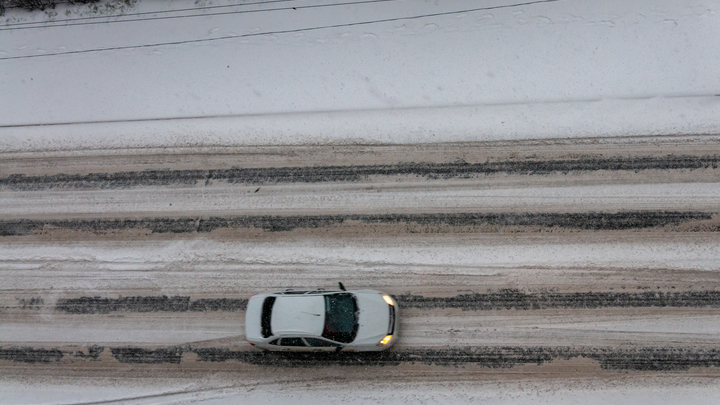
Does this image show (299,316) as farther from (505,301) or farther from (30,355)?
(30,355)

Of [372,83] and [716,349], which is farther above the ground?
[372,83]

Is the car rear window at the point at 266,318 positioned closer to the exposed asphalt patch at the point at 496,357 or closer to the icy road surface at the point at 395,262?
the icy road surface at the point at 395,262

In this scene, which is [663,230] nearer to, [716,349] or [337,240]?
[716,349]

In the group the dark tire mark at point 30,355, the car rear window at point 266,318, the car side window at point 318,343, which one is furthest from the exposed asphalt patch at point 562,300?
the dark tire mark at point 30,355

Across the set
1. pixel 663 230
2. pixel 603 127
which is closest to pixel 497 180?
pixel 603 127

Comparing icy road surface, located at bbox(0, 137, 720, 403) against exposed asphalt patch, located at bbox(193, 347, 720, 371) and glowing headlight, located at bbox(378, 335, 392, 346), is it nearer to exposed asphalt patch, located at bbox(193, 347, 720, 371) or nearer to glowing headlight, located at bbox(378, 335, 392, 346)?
exposed asphalt patch, located at bbox(193, 347, 720, 371)

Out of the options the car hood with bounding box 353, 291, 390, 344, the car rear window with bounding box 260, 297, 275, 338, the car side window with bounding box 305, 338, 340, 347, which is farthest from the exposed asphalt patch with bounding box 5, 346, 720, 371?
the car rear window with bounding box 260, 297, 275, 338
